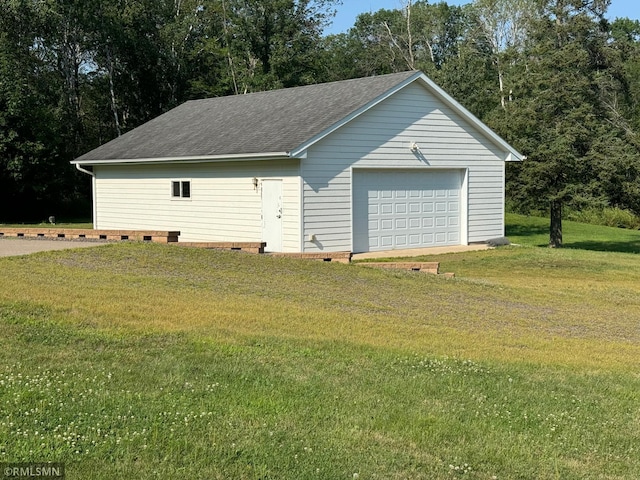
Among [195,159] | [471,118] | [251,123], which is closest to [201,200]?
[195,159]

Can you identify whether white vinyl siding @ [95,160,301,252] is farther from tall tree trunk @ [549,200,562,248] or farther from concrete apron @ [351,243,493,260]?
tall tree trunk @ [549,200,562,248]

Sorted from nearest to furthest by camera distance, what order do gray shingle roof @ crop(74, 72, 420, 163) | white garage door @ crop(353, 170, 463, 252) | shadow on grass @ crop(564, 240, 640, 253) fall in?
gray shingle roof @ crop(74, 72, 420, 163) < white garage door @ crop(353, 170, 463, 252) < shadow on grass @ crop(564, 240, 640, 253)

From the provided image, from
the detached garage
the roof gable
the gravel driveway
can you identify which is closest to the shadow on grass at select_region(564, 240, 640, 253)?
the detached garage

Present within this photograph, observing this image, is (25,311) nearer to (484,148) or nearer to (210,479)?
(210,479)

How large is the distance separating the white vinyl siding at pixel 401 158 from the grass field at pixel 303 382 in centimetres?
675

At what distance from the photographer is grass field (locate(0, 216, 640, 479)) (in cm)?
450

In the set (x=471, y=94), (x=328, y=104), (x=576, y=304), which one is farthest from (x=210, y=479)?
(x=471, y=94)

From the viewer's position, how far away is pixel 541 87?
26.3 m

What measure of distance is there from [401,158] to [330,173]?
2582 mm

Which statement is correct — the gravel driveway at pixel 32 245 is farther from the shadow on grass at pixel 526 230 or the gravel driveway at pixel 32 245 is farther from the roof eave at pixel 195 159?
the shadow on grass at pixel 526 230

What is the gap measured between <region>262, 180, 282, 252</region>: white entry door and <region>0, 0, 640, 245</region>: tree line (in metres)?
10.2

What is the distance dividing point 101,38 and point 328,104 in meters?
24.6

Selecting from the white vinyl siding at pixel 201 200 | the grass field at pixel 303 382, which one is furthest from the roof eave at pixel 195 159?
the grass field at pixel 303 382

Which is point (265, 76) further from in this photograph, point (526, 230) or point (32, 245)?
point (32, 245)
